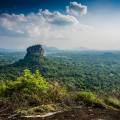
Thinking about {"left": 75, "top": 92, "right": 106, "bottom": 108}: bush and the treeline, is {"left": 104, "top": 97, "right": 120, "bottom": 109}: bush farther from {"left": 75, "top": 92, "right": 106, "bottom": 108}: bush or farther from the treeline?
{"left": 75, "top": 92, "right": 106, "bottom": 108}: bush

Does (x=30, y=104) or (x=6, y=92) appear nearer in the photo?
(x=30, y=104)

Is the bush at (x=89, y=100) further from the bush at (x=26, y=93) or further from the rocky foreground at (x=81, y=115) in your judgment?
the bush at (x=26, y=93)

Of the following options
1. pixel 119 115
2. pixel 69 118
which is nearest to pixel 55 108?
pixel 69 118

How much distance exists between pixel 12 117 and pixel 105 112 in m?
2.41

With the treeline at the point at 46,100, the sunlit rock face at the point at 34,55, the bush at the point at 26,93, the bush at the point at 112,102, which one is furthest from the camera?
the sunlit rock face at the point at 34,55

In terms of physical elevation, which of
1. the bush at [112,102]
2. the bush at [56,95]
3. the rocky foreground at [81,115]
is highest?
the bush at [56,95]

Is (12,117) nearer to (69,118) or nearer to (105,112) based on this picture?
(69,118)

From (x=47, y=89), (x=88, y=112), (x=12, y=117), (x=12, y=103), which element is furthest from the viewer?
(x=47, y=89)

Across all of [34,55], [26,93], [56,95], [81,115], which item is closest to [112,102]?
[56,95]

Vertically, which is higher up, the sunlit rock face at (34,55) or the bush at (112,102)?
the bush at (112,102)

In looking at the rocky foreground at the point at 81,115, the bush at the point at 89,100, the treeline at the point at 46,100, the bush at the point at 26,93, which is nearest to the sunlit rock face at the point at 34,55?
the bush at the point at 26,93

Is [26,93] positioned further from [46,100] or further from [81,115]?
[81,115]

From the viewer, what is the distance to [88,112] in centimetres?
732

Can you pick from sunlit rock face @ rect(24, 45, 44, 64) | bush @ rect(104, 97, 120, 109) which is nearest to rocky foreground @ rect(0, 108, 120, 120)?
bush @ rect(104, 97, 120, 109)
